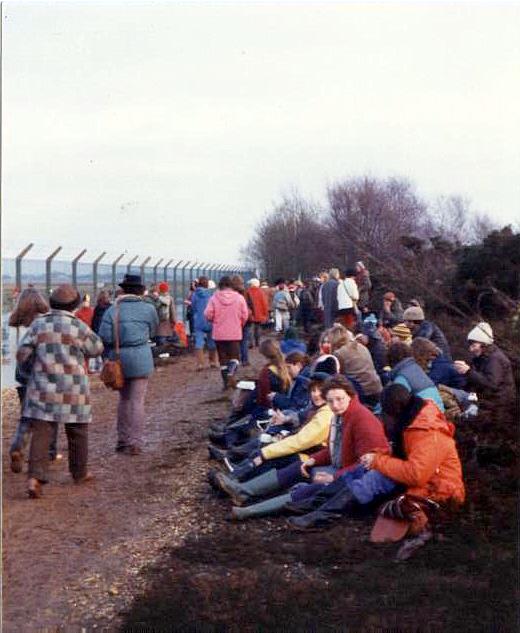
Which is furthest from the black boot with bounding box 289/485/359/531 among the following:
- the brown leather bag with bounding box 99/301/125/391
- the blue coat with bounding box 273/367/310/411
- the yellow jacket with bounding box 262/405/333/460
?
the brown leather bag with bounding box 99/301/125/391

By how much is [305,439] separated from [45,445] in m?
1.97

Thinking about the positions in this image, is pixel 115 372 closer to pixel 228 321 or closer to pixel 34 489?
pixel 34 489

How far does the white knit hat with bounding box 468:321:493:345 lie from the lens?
27.0 feet

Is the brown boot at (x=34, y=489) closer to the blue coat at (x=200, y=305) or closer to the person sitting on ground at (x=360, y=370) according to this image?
the person sitting on ground at (x=360, y=370)

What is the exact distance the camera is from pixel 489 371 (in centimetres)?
856

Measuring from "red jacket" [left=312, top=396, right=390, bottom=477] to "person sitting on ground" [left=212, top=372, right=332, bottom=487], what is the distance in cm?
71

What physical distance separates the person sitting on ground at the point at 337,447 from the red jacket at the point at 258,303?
10.5m

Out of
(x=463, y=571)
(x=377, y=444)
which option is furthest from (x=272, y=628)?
(x=377, y=444)

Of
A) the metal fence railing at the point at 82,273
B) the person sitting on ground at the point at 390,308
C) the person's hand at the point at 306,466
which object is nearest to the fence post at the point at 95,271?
the metal fence railing at the point at 82,273

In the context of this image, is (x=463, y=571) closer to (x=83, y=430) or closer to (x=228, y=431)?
(x=83, y=430)

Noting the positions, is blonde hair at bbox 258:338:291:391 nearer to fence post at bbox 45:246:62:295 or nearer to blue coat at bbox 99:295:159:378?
blue coat at bbox 99:295:159:378

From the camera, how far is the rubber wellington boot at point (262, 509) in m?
7.14

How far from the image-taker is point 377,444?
694 cm

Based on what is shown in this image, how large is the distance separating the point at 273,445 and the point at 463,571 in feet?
8.86
